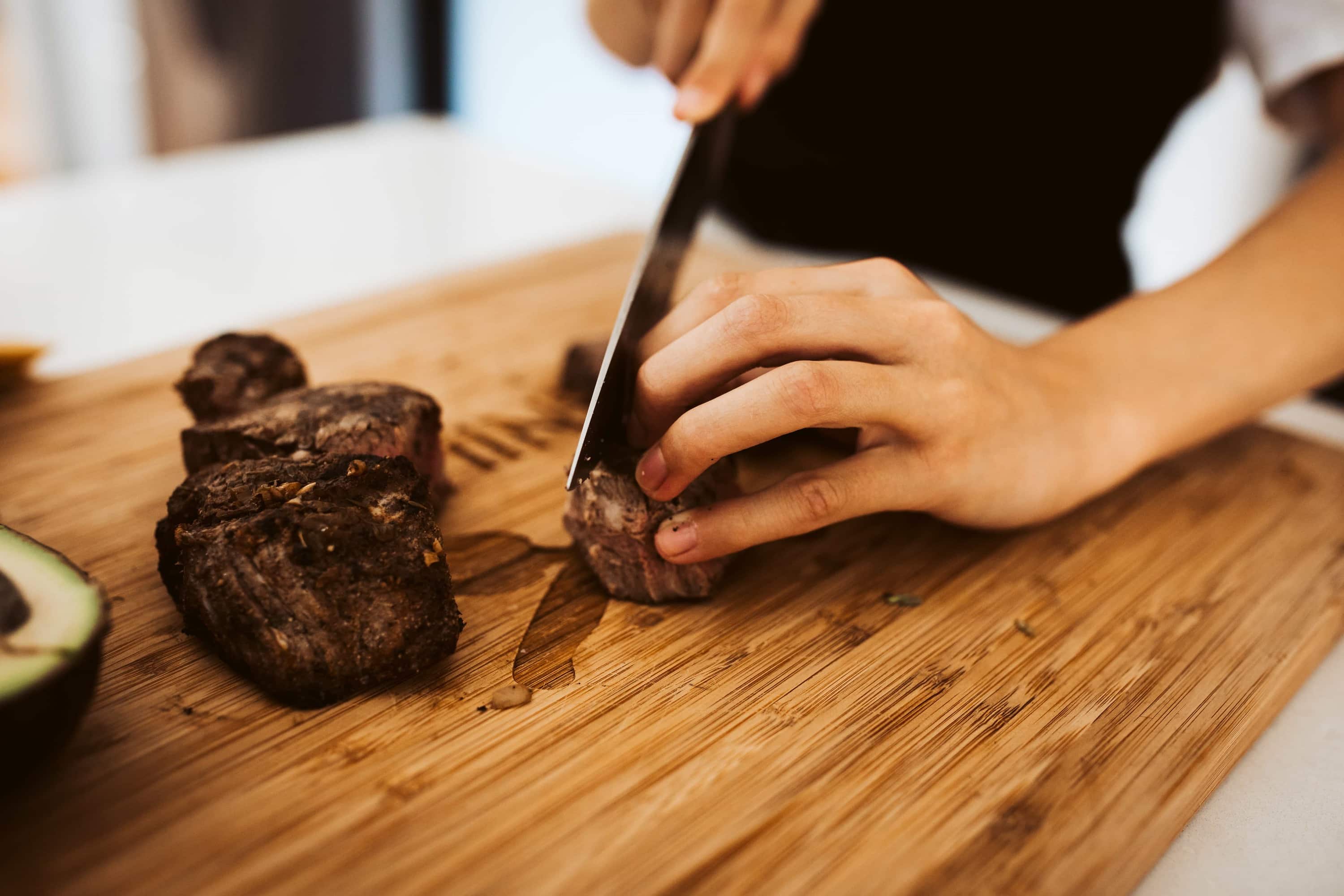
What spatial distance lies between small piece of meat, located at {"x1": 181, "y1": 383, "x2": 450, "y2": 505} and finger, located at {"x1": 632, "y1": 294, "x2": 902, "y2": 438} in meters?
0.34

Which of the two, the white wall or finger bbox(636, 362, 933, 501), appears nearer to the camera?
finger bbox(636, 362, 933, 501)

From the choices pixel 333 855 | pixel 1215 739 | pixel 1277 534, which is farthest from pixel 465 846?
pixel 1277 534

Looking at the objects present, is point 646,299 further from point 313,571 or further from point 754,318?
point 313,571

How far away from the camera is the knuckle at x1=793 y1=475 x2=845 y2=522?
1178 mm

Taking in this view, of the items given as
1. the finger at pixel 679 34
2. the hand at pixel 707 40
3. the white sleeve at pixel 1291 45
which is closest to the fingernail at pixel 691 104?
the hand at pixel 707 40

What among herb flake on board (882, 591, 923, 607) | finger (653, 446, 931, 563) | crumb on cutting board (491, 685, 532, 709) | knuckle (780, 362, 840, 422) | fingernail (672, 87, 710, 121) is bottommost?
herb flake on board (882, 591, 923, 607)


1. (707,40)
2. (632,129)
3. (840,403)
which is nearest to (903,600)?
(840,403)

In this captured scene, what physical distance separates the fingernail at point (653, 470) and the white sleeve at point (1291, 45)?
1741 millimetres

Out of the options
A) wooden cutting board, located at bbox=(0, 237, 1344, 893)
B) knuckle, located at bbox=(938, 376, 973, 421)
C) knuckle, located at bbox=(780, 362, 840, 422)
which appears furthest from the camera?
knuckle, located at bbox=(938, 376, 973, 421)

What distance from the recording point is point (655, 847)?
91 cm

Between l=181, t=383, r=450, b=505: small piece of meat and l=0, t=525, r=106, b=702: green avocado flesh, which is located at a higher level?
l=0, t=525, r=106, b=702: green avocado flesh

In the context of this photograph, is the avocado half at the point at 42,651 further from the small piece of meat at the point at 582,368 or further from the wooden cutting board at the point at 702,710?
the small piece of meat at the point at 582,368

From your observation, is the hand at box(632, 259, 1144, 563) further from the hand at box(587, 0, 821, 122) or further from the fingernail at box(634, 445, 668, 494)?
the hand at box(587, 0, 821, 122)

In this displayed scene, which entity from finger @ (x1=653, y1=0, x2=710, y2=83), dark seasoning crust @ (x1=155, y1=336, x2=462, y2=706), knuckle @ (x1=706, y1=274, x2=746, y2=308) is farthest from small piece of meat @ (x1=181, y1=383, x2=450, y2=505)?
finger @ (x1=653, y1=0, x2=710, y2=83)
